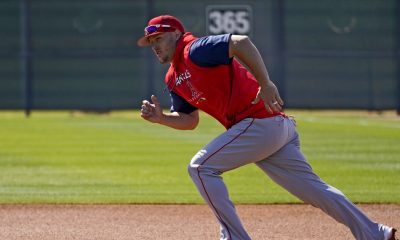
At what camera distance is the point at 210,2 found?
2881cm

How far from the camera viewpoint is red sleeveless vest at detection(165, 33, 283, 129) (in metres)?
6.24

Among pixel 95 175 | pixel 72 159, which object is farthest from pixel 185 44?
pixel 72 159

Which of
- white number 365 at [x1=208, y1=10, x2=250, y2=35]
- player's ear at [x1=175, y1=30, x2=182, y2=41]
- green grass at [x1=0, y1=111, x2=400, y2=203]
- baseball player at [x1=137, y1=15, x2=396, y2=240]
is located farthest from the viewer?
white number 365 at [x1=208, y1=10, x2=250, y2=35]

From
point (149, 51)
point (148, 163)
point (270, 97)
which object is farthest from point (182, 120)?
point (149, 51)

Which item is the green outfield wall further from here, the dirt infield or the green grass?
the dirt infield

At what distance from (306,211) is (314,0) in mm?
19933

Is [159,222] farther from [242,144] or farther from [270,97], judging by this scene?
[270,97]

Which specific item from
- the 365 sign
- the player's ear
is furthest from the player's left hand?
the 365 sign

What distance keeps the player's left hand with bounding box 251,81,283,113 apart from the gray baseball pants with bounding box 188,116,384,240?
0.36 m

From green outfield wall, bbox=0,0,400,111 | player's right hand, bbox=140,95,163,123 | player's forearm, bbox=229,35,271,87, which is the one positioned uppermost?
player's forearm, bbox=229,35,271,87

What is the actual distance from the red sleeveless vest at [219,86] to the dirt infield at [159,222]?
5.70 feet

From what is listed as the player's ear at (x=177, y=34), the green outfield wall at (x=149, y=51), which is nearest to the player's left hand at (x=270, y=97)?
the player's ear at (x=177, y=34)

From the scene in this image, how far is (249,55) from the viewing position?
5930 millimetres

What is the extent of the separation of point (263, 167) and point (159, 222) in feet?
7.87
